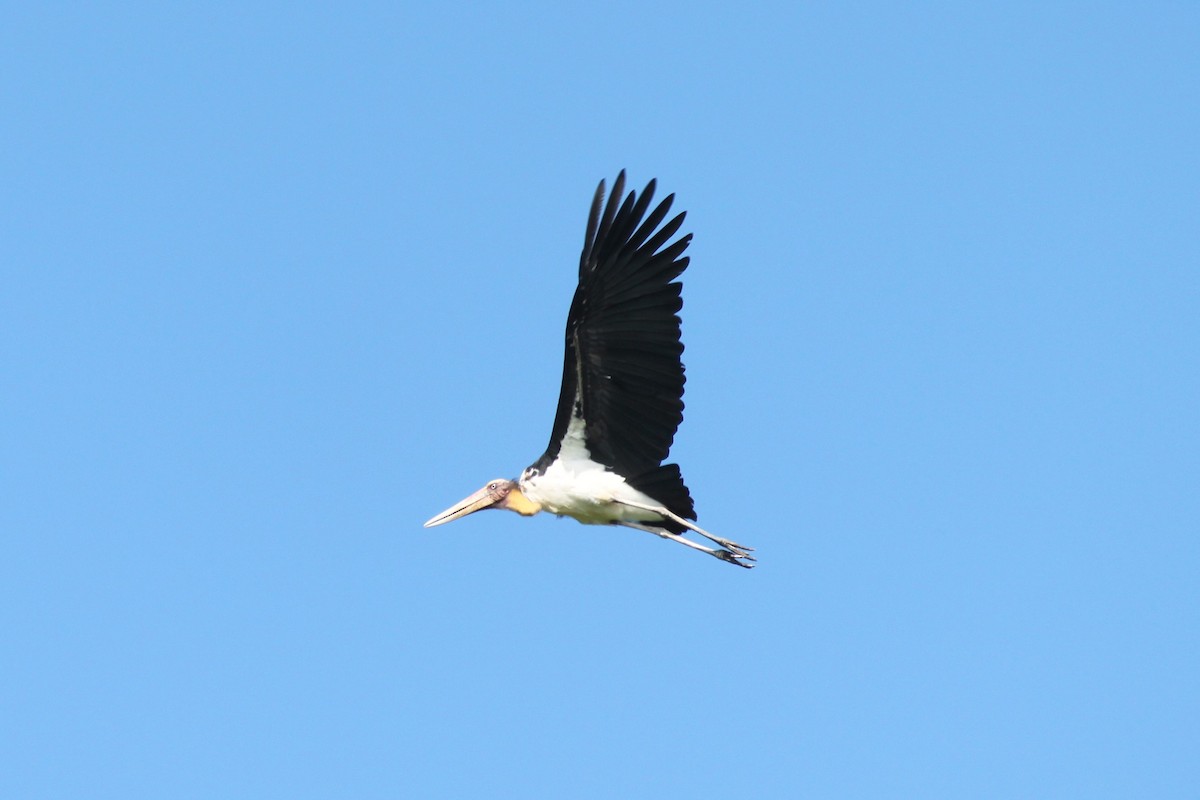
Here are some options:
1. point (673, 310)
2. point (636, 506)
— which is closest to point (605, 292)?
point (673, 310)

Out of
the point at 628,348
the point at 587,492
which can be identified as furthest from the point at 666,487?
the point at 628,348

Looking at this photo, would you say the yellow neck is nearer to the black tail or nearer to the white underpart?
the white underpart

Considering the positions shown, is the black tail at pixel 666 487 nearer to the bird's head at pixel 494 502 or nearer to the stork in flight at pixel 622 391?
the stork in flight at pixel 622 391

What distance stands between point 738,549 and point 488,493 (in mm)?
3552

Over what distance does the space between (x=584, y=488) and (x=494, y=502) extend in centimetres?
181

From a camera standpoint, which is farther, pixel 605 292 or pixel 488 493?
pixel 488 493

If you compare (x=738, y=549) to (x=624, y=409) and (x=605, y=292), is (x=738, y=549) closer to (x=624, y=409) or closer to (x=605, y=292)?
(x=624, y=409)

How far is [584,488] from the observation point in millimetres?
22422

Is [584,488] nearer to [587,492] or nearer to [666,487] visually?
[587,492]

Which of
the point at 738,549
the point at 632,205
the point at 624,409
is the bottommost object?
the point at 738,549

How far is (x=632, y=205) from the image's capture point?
21094 millimetres

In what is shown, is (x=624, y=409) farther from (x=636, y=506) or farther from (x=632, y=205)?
(x=632, y=205)

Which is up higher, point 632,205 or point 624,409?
point 632,205

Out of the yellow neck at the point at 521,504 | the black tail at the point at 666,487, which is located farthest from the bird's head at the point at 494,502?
the black tail at the point at 666,487
